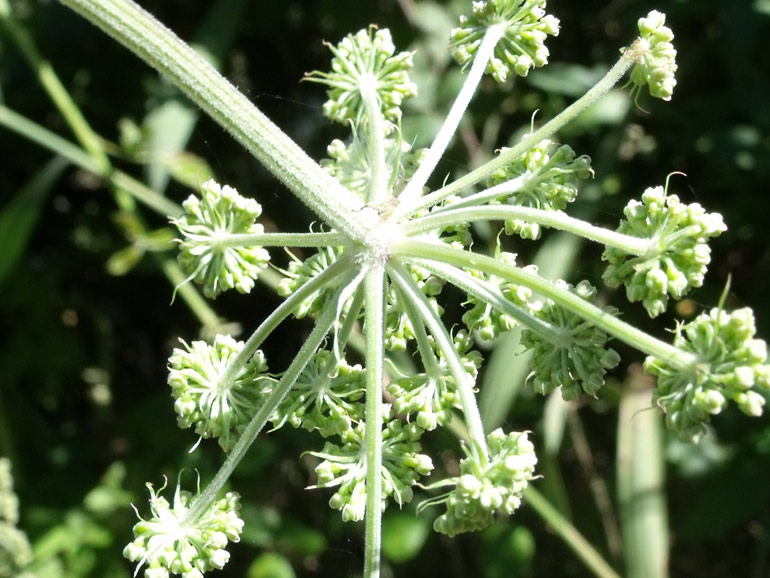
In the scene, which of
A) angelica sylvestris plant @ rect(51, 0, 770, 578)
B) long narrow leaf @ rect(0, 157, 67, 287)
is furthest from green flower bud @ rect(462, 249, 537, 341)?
long narrow leaf @ rect(0, 157, 67, 287)

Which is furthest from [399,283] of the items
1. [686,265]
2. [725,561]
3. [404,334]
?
[725,561]

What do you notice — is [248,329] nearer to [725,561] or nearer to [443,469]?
[443,469]

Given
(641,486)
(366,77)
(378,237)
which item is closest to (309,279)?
(378,237)

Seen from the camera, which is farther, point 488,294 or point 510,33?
point 510,33

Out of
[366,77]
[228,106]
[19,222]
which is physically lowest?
[228,106]

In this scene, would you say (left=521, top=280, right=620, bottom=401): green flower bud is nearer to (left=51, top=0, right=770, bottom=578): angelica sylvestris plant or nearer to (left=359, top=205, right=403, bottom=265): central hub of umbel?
(left=51, top=0, right=770, bottom=578): angelica sylvestris plant

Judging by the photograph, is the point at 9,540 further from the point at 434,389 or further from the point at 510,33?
the point at 510,33
